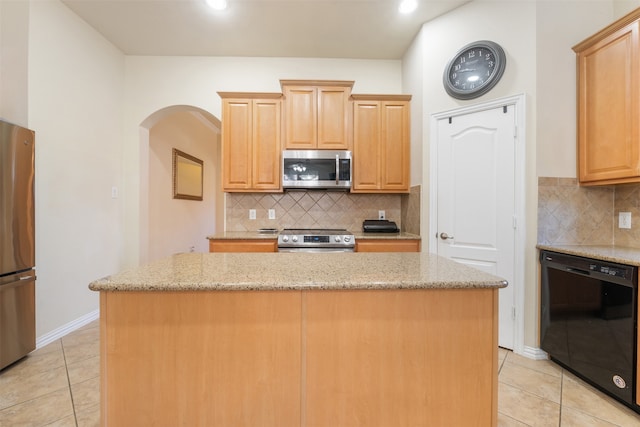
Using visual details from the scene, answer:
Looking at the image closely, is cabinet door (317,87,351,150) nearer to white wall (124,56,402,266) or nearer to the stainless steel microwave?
the stainless steel microwave

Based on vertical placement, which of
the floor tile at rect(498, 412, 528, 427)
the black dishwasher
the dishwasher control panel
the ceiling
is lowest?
the floor tile at rect(498, 412, 528, 427)

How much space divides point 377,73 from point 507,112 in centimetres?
167

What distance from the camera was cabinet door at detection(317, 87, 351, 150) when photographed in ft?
9.76

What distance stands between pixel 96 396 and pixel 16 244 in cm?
126

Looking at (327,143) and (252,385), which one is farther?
(327,143)

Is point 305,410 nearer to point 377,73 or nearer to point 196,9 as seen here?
point 196,9

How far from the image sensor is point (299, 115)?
9.78 feet

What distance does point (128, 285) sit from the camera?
0.92m

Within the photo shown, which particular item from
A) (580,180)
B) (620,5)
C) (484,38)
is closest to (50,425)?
(580,180)

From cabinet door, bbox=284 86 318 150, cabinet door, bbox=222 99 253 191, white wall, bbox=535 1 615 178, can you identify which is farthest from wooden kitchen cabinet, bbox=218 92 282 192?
white wall, bbox=535 1 615 178

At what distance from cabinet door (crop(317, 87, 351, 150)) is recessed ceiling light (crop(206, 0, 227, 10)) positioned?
3.75ft

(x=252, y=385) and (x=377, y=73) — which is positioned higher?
(x=377, y=73)

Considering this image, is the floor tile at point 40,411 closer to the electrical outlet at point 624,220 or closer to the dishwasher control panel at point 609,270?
the dishwasher control panel at point 609,270

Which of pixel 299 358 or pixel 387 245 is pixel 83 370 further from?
pixel 387 245
